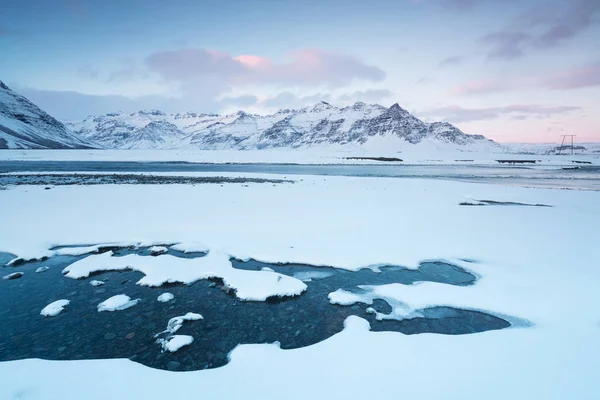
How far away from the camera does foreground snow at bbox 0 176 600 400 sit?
3684mm

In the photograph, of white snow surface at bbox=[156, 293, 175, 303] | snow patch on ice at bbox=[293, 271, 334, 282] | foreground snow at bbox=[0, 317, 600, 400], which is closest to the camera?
foreground snow at bbox=[0, 317, 600, 400]

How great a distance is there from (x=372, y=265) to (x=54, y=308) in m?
6.59

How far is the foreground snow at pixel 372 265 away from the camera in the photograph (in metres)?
3.68

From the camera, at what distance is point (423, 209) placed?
14.3m

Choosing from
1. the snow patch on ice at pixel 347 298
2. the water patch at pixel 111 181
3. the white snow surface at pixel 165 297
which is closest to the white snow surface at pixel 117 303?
the white snow surface at pixel 165 297

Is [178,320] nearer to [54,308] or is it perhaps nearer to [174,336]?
[174,336]

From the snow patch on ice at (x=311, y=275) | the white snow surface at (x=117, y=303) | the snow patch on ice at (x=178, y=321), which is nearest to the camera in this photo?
the snow patch on ice at (x=178, y=321)

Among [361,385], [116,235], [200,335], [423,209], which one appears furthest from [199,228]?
[423,209]

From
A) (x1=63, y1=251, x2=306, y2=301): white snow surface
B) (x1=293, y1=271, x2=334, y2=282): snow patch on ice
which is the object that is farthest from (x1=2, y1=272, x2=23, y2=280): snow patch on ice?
(x1=293, y1=271, x2=334, y2=282): snow patch on ice

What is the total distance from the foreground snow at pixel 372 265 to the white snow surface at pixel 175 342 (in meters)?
0.54

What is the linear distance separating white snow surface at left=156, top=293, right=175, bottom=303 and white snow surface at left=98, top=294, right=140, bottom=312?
387mm

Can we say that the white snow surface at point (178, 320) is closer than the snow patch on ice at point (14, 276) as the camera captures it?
Yes

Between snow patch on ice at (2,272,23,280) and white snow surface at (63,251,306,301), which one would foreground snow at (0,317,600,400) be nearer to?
white snow surface at (63,251,306,301)

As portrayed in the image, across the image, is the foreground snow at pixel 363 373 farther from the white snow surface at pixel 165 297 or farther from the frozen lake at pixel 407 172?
the frozen lake at pixel 407 172
